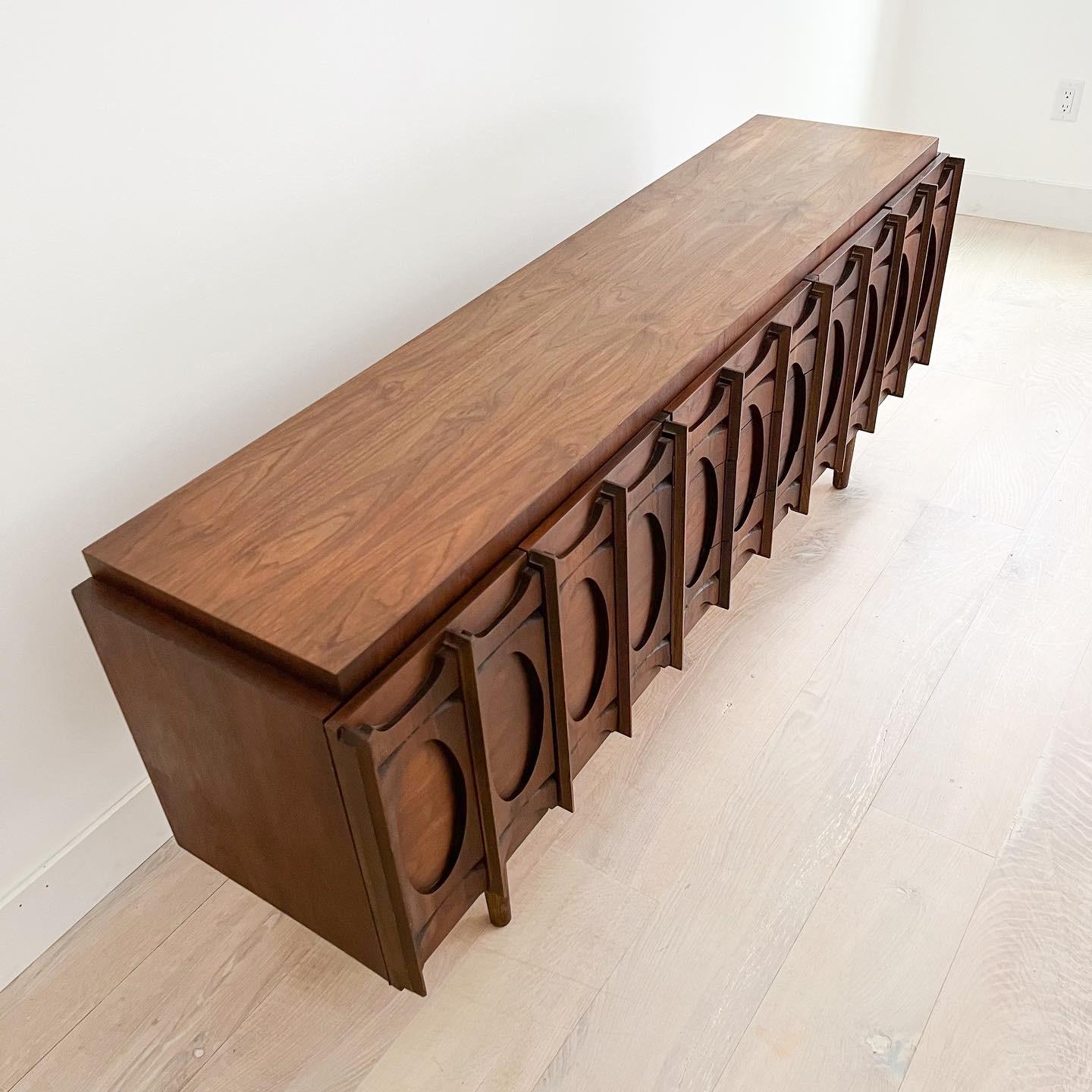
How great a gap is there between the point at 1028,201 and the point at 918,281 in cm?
155

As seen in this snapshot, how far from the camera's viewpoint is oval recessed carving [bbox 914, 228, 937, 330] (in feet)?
6.41

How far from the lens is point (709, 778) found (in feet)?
5.29

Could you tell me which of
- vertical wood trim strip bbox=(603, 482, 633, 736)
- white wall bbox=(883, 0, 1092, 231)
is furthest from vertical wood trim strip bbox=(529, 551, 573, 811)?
white wall bbox=(883, 0, 1092, 231)

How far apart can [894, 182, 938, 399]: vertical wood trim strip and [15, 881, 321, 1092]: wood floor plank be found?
4.72ft

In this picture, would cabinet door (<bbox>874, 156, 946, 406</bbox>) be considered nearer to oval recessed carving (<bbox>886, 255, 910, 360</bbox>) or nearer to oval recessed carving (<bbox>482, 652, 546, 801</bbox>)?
oval recessed carving (<bbox>886, 255, 910, 360</bbox>)

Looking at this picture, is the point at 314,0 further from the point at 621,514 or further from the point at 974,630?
the point at 974,630

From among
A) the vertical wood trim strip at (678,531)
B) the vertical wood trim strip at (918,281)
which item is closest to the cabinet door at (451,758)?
the vertical wood trim strip at (678,531)

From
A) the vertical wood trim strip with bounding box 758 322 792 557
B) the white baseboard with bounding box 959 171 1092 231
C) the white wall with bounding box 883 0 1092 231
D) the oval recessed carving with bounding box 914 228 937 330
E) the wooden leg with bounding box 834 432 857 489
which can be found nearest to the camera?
the vertical wood trim strip with bounding box 758 322 792 557

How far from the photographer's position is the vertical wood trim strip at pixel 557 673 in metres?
1.10

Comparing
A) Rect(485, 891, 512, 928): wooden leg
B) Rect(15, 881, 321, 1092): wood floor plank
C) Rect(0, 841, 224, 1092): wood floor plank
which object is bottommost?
Rect(15, 881, 321, 1092): wood floor plank

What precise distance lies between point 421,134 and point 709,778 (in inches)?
40.7

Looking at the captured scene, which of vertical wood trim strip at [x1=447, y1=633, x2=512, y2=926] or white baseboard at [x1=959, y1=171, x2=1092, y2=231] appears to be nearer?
vertical wood trim strip at [x1=447, y1=633, x2=512, y2=926]

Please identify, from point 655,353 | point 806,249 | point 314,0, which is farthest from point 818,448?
point 314,0

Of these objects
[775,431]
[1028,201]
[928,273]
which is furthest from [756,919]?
[1028,201]
